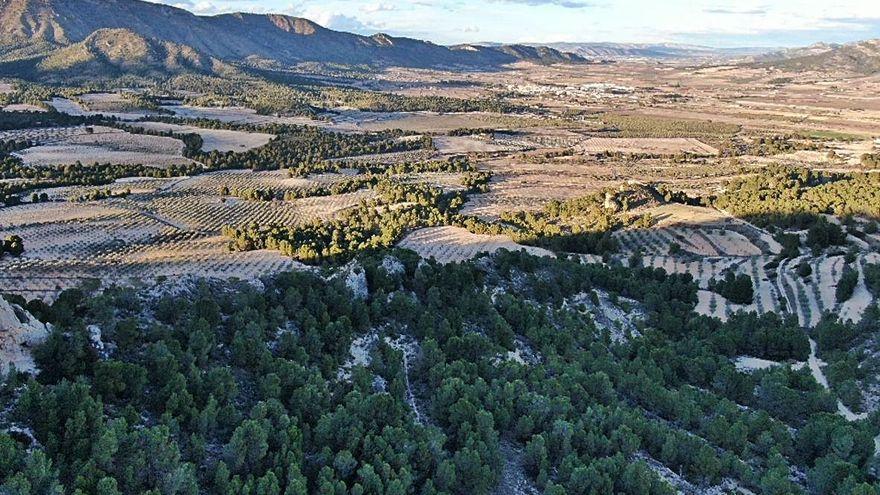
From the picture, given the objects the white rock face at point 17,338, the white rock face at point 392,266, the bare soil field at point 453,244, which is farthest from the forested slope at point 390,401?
the bare soil field at point 453,244

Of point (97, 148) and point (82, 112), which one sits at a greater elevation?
point (82, 112)

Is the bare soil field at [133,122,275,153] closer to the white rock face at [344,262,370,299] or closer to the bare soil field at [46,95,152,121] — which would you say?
the bare soil field at [46,95,152,121]

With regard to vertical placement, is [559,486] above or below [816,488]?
above

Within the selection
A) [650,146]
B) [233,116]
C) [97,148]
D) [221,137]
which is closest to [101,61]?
[233,116]

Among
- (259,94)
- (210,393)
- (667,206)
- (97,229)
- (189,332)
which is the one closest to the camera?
(210,393)

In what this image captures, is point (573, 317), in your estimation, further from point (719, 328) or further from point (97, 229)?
point (97, 229)

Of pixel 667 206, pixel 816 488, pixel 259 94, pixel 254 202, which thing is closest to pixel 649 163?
pixel 667 206

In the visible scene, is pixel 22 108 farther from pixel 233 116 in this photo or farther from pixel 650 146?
pixel 650 146
